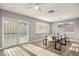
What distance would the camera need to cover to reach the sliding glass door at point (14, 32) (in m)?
1.70

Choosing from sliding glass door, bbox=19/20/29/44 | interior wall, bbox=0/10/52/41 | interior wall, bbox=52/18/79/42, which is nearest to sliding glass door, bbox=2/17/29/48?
sliding glass door, bbox=19/20/29/44

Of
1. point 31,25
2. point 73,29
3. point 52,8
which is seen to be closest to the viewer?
point 52,8

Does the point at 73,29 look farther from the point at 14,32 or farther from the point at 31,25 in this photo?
the point at 14,32

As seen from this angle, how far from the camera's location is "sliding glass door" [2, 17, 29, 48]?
5.58 ft

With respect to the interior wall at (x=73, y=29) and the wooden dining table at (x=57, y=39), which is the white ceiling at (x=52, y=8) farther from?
the wooden dining table at (x=57, y=39)

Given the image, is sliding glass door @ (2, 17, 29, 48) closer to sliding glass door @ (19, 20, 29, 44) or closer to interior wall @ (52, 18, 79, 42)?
sliding glass door @ (19, 20, 29, 44)

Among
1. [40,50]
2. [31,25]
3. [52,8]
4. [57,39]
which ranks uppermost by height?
[52,8]

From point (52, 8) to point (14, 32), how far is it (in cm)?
111

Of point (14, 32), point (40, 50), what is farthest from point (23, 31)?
point (40, 50)

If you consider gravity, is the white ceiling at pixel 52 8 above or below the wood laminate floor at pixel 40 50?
above

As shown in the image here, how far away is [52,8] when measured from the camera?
63.3 inches

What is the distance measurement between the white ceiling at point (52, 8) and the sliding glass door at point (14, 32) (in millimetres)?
303

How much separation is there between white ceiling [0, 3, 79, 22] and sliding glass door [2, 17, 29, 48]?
11.9 inches

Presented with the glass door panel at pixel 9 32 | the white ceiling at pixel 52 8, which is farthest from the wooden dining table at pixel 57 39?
the glass door panel at pixel 9 32
